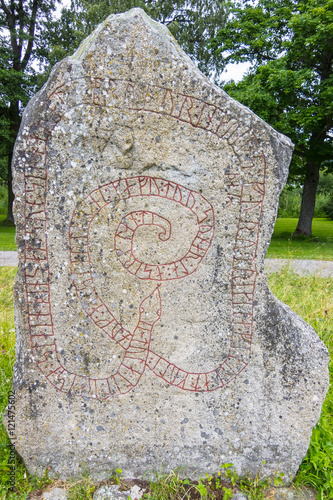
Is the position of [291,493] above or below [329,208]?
below

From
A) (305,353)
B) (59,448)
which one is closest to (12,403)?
(59,448)

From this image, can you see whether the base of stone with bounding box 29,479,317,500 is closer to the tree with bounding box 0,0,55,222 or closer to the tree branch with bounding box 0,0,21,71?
the tree with bounding box 0,0,55,222

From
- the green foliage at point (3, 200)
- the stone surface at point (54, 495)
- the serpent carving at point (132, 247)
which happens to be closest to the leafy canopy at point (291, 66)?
the serpent carving at point (132, 247)

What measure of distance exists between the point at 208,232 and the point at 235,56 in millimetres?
11102

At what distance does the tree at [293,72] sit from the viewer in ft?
31.1

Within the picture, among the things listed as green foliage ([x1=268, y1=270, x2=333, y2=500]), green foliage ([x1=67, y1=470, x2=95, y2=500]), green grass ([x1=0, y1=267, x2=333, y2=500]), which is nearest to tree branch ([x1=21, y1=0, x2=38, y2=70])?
green grass ([x1=0, y1=267, x2=333, y2=500])

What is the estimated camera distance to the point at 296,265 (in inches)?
241

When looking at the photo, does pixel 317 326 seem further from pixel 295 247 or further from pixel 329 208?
pixel 329 208

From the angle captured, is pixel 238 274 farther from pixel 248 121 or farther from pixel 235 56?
pixel 235 56

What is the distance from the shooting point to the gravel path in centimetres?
574

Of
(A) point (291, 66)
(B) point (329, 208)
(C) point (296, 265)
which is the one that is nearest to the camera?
(C) point (296, 265)

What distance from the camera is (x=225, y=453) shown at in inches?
85.0

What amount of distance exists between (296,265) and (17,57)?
47.0ft

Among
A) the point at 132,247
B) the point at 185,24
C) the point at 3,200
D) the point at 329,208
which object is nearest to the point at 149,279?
the point at 132,247
